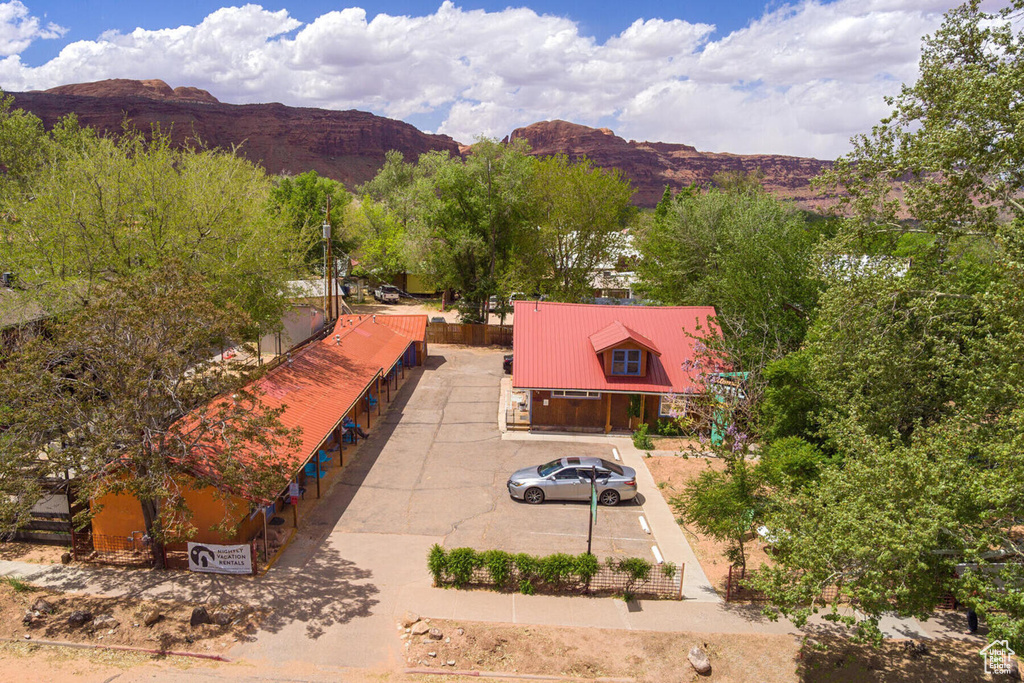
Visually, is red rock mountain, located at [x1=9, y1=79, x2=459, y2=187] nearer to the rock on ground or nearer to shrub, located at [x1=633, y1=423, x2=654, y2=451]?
shrub, located at [x1=633, y1=423, x2=654, y2=451]

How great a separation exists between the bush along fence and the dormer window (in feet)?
41.2

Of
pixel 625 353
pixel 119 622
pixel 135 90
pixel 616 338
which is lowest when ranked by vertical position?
pixel 119 622

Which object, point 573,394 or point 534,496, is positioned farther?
point 573,394

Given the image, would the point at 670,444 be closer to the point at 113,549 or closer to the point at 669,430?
the point at 669,430

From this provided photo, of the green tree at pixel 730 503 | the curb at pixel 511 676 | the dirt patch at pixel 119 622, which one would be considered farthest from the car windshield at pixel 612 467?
the dirt patch at pixel 119 622

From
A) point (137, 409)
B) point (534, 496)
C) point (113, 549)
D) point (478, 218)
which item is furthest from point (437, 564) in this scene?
point (478, 218)

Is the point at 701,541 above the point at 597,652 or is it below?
above

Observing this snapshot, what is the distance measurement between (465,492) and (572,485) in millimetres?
3661

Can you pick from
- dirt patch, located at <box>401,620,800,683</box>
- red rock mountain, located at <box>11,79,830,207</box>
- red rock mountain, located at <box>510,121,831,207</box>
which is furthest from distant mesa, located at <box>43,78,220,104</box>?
dirt patch, located at <box>401,620,800,683</box>

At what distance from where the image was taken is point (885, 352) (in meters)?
15.6

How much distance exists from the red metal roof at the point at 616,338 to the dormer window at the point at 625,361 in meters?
0.43

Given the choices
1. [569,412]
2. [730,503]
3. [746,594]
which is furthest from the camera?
[569,412]

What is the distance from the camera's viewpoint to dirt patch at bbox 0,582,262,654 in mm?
13812

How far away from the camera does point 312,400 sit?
23.1 metres
